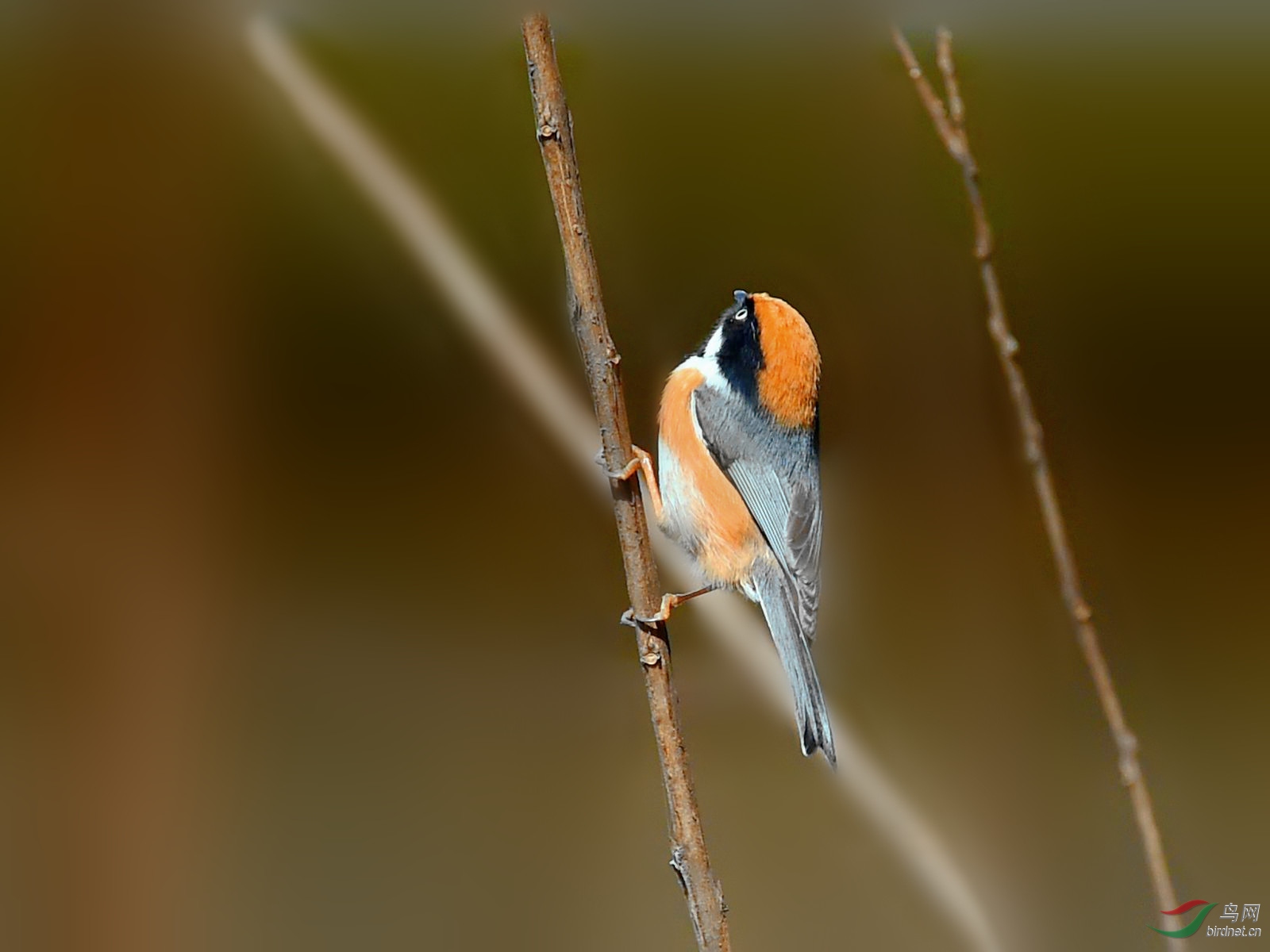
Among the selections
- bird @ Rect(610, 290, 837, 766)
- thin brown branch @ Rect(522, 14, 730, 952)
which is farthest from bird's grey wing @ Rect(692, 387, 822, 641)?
thin brown branch @ Rect(522, 14, 730, 952)

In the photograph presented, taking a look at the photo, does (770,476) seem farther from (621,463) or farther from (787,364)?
(621,463)

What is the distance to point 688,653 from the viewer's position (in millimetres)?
1554

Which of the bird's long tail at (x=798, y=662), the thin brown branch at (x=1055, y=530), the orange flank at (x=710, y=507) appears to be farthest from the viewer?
the orange flank at (x=710, y=507)

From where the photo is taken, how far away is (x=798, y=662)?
1.00m

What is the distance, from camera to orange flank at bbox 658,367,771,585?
1.05m

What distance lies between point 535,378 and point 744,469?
0.25 metres

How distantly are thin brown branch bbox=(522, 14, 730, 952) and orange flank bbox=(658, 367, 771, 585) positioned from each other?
32 centimetres

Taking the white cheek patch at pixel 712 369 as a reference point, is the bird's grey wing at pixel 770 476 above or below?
below

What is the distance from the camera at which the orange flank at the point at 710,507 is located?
1049 mm

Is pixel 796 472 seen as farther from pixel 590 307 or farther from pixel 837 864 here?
pixel 837 864

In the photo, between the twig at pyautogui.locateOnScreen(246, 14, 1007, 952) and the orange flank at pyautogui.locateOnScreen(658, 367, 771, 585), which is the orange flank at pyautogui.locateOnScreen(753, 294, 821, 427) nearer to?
the orange flank at pyautogui.locateOnScreen(658, 367, 771, 585)

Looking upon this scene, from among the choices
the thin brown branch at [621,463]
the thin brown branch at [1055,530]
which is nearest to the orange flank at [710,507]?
the thin brown branch at [621,463]

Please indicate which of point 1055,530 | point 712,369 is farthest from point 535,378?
point 1055,530

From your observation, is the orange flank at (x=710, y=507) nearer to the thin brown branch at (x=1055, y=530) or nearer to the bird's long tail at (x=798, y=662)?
the bird's long tail at (x=798, y=662)
